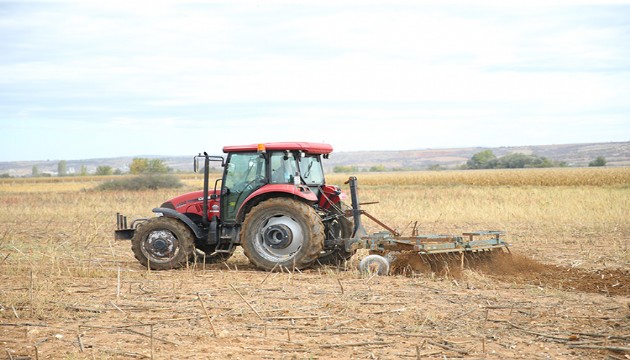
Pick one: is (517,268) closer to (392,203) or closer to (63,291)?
(63,291)

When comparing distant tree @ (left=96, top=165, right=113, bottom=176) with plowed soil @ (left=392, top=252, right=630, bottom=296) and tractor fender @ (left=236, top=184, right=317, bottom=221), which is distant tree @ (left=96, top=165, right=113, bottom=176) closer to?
tractor fender @ (left=236, top=184, right=317, bottom=221)

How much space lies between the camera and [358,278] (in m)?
10.4

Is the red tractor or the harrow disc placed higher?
the red tractor

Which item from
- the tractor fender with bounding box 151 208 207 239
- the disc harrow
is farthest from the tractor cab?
the disc harrow

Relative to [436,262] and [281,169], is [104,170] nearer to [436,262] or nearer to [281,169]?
[281,169]

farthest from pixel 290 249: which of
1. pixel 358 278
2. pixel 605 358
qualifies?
pixel 605 358

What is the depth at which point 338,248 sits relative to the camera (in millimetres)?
11773

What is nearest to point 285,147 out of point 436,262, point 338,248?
point 338,248

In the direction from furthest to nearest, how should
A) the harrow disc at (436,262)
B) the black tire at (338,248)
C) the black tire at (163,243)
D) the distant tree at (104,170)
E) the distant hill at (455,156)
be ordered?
the distant hill at (455,156) < the distant tree at (104,170) < the black tire at (338,248) < the black tire at (163,243) < the harrow disc at (436,262)

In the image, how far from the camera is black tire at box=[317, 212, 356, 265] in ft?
38.9

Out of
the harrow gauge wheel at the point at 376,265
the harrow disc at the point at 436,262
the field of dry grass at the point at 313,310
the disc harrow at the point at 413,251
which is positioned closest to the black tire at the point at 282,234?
the field of dry grass at the point at 313,310

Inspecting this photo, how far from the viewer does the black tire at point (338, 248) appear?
11867mm

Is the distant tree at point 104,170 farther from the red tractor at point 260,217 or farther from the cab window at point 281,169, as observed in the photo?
the cab window at point 281,169

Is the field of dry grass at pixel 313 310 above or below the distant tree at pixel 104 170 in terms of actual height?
below
